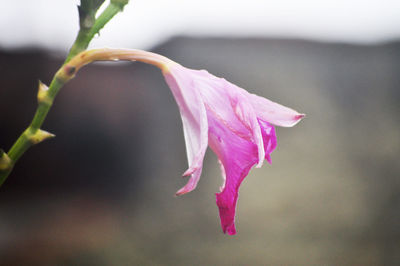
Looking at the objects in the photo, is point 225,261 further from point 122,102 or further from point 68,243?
point 122,102

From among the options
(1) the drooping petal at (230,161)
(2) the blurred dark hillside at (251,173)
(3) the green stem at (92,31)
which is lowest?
(2) the blurred dark hillside at (251,173)

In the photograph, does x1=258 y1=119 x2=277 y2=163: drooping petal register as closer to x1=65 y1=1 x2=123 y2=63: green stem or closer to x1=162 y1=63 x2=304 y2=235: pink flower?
x1=162 y1=63 x2=304 y2=235: pink flower

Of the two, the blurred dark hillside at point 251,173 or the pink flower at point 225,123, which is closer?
the pink flower at point 225,123

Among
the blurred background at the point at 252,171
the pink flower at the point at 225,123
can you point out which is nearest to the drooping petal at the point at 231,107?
the pink flower at the point at 225,123

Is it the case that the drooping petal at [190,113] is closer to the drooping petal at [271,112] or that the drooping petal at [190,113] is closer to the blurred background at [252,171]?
the drooping petal at [271,112]

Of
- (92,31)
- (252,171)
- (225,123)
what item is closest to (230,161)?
(225,123)

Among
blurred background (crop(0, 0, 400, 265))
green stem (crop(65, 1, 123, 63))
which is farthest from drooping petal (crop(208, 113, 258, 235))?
blurred background (crop(0, 0, 400, 265))
